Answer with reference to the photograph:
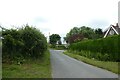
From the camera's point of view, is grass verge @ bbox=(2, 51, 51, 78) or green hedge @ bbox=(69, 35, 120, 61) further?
green hedge @ bbox=(69, 35, 120, 61)

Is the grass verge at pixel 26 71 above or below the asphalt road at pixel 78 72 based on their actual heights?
above

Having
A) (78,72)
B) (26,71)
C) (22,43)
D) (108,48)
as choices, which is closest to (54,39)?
(108,48)

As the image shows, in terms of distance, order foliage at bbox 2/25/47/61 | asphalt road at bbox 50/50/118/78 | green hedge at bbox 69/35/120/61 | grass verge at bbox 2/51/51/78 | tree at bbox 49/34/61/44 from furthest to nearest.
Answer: tree at bbox 49/34/61/44, green hedge at bbox 69/35/120/61, foliage at bbox 2/25/47/61, asphalt road at bbox 50/50/118/78, grass verge at bbox 2/51/51/78

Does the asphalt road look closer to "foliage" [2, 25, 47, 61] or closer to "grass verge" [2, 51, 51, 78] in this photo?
"grass verge" [2, 51, 51, 78]

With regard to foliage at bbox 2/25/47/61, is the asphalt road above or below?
below

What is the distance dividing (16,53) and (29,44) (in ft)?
6.30

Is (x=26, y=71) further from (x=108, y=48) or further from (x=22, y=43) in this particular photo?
(x=108, y=48)

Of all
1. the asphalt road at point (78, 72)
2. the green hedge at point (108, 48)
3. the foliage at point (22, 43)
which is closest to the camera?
the asphalt road at point (78, 72)

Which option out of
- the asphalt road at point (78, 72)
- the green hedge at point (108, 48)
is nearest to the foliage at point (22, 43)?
the asphalt road at point (78, 72)

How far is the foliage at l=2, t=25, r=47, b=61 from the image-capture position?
22.1 m

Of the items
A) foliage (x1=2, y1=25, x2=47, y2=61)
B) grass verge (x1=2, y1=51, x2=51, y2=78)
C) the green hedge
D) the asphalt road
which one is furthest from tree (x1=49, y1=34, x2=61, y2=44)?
the asphalt road

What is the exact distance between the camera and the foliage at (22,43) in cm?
2206

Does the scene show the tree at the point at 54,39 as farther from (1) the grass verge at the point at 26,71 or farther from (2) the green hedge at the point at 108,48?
(1) the grass verge at the point at 26,71

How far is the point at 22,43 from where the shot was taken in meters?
23.3
